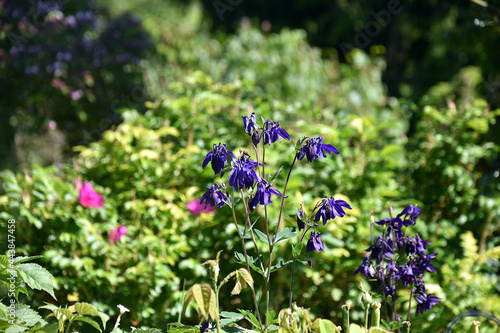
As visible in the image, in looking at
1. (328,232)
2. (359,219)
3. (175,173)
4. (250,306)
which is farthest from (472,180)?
(175,173)

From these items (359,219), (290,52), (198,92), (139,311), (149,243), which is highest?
(290,52)

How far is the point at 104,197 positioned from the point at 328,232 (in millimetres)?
1177

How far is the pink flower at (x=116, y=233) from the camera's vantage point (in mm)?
2314

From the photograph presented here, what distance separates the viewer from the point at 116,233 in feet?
7.65

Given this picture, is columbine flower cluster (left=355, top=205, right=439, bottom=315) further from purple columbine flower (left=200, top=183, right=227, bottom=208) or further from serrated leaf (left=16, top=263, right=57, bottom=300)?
serrated leaf (left=16, top=263, right=57, bottom=300)

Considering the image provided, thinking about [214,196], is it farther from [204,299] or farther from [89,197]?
[89,197]

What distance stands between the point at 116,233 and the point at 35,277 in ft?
3.32

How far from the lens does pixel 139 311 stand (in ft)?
7.27

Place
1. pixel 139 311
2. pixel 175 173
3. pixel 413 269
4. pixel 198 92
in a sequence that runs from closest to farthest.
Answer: pixel 413 269 < pixel 139 311 < pixel 175 173 < pixel 198 92

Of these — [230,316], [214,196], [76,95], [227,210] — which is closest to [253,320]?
[230,316]

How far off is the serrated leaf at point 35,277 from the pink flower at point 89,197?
1003 mm

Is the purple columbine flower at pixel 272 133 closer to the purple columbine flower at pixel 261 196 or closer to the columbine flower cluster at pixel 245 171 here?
the columbine flower cluster at pixel 245 171

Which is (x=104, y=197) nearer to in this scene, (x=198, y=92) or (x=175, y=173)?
(x=175, y=173)

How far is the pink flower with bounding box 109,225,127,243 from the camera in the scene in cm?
231
